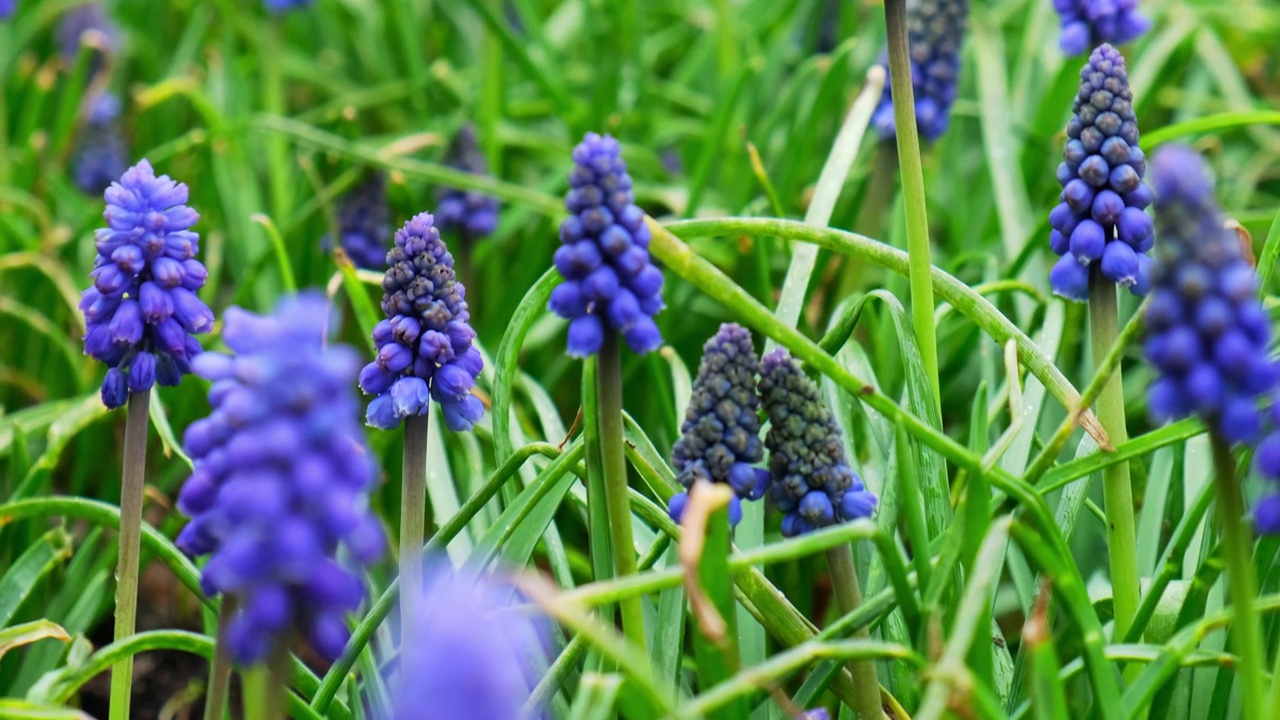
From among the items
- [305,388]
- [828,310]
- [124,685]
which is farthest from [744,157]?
[305,388]

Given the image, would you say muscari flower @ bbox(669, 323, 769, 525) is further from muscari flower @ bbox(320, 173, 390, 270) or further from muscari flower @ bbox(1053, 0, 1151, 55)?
muscari flower @ bbox(320, 173, 390, 270)

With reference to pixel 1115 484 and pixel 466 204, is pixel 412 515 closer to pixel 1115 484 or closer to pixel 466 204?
pixel 1115 484

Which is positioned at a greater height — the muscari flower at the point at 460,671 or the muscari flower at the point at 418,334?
the muscari flower at the point at 418,334

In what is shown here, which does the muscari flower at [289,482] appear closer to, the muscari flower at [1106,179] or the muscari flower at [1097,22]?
the muscari flower at [1106,179]

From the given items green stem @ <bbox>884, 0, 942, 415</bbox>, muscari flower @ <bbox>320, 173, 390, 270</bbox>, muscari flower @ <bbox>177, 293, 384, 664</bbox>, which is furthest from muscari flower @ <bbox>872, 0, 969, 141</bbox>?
muscari flower @ <bbox>177, 293, 384, 664</bbox>

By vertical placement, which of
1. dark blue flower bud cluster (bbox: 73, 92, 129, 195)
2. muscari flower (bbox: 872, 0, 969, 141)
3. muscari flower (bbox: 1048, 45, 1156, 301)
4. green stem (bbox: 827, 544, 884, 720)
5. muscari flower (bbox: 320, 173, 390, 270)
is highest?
dark blue flower bud cluster (bbox: 73, 92, 129, 195)

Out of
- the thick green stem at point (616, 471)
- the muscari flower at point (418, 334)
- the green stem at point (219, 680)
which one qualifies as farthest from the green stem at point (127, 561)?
the thick green stem at point (616, 471)

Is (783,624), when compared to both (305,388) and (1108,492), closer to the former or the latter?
(1108,492)

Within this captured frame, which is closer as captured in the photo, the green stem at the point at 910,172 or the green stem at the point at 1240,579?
the green stem at the point at 1240,579
